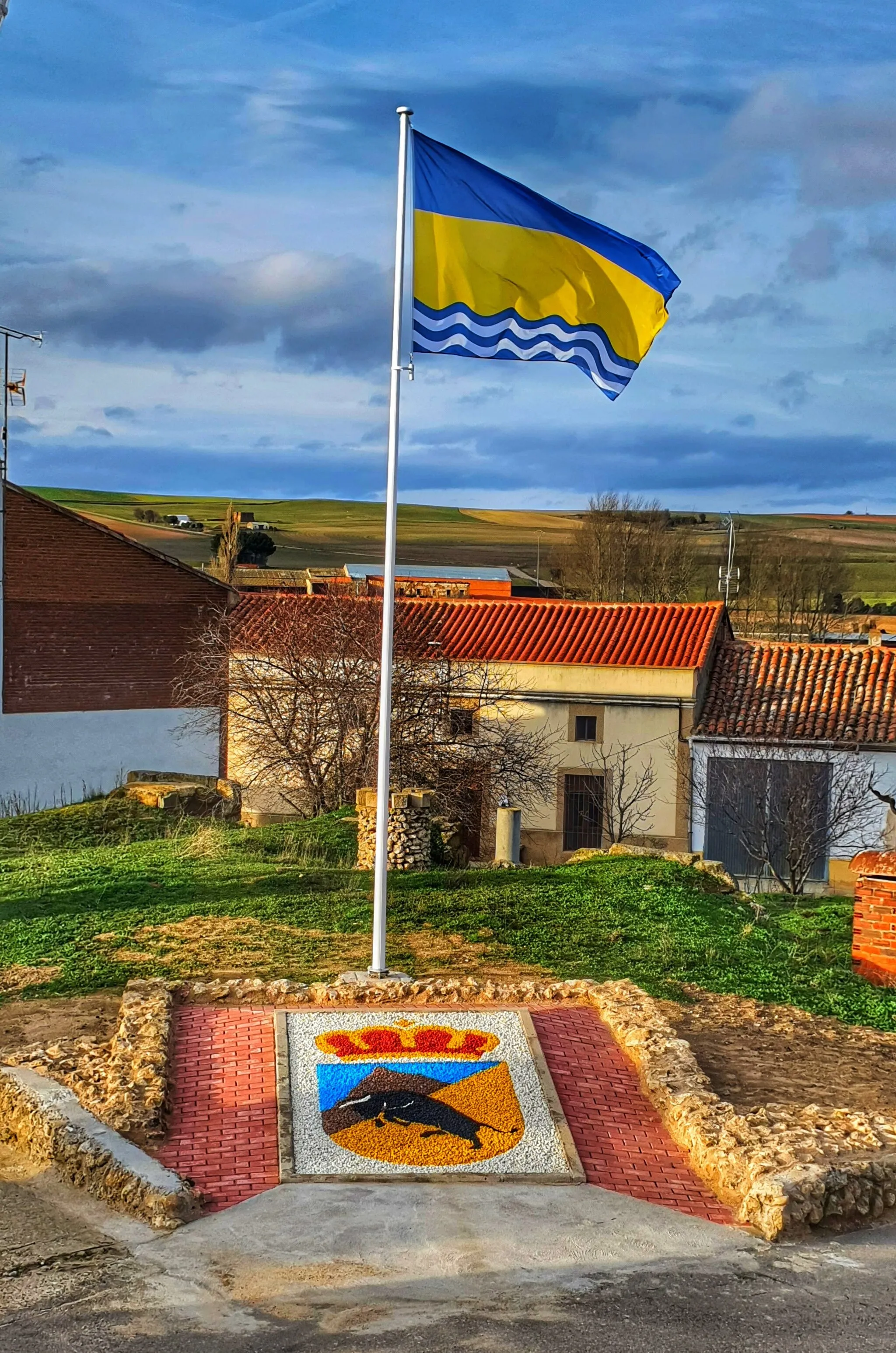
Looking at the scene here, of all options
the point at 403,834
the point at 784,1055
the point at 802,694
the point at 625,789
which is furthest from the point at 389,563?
the point at 802,694

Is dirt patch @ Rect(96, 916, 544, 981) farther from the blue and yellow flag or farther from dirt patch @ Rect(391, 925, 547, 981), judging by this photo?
the blue and yellow flag

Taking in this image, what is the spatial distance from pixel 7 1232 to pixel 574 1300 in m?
2.88

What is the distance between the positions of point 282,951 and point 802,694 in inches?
935

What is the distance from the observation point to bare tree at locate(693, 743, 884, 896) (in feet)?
94.3

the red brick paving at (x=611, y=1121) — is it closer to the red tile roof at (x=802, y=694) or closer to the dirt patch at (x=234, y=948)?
the dirt patch at (x=234, y=948)

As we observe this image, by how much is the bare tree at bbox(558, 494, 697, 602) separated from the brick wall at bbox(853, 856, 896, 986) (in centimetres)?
6422

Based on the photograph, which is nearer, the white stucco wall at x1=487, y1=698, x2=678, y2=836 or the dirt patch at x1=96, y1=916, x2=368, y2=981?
the dirt patch at x1=96, y1=916, x2=368, y2=981

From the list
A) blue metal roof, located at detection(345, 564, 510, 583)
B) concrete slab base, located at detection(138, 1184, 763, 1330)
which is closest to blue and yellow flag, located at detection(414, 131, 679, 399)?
concrete slab base, located at detection(138, 1184, 763, 1330)

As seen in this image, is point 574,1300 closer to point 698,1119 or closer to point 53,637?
point 698,1119

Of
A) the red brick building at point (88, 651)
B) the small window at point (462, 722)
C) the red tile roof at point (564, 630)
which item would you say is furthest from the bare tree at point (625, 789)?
the red brick building at point (88, 651)

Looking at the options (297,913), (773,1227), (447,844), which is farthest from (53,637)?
(773,1227)

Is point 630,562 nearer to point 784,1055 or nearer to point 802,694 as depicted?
point 802,694

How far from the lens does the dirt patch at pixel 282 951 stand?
11266mm

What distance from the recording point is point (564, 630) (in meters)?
36.6
